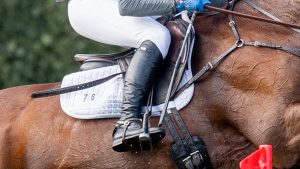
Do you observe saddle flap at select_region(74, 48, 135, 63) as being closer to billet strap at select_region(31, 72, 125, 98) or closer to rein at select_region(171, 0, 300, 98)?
billet strap at select_region(31, 72, 125, 98)

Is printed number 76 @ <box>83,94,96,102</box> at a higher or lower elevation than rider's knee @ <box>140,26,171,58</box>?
lower

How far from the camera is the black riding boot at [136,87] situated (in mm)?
6863

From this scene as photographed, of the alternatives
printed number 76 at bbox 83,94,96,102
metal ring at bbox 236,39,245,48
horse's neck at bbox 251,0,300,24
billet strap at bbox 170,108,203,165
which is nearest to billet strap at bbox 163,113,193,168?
billet strap at bbox 170,108,203,165

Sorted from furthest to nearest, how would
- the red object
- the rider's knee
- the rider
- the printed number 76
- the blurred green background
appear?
the blurred green background < the printed number 76 < the rider's knee < the rider < the red object

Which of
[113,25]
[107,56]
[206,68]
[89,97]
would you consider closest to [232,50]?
[206,68]

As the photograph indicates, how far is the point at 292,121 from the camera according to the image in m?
6.66

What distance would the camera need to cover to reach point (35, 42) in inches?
559

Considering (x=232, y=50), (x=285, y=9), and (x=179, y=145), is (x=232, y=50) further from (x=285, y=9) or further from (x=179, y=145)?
(x=179, y=145)

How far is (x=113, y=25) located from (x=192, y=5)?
0.77 meters

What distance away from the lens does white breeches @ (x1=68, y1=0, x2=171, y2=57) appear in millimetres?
7031

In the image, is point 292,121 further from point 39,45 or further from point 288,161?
point 39,45

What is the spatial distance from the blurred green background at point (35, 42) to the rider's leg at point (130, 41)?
6.77 meters

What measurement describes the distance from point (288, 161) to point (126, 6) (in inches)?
67.2

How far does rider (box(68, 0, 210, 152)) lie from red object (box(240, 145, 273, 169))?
2.62 feet
